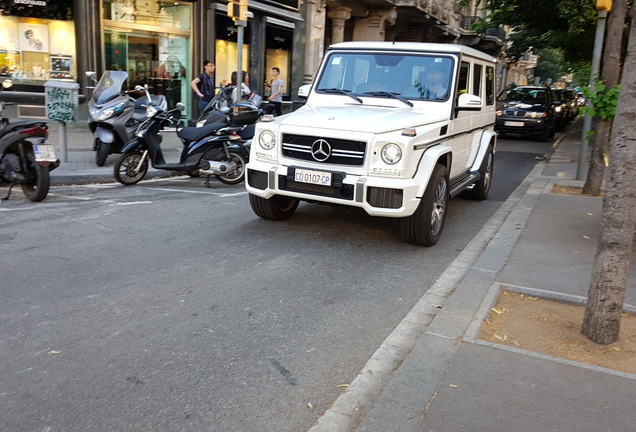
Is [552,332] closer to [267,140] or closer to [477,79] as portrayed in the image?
[267,140]

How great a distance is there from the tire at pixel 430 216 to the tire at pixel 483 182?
8.31 feet

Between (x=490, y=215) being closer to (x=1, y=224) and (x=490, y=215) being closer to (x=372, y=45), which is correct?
(x=372, y=45)

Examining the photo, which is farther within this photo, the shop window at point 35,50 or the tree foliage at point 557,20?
the tree foliage at point 557,20

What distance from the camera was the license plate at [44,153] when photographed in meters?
7.57

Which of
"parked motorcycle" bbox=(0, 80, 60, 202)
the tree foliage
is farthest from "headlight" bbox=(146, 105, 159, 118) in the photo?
the tree foliage

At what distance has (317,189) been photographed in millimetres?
5973

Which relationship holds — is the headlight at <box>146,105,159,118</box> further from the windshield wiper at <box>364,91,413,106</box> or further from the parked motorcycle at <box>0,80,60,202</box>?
the windshield wiper at <box>364,91,413,106</box>

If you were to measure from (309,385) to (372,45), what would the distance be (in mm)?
5064

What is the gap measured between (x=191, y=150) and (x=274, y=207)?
2922 mm

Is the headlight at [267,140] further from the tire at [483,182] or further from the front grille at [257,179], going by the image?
the tire at [483,182]

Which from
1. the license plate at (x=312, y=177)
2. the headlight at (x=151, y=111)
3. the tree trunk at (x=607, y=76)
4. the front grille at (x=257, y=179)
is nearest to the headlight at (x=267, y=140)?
the front grille at (x=257, y=179)

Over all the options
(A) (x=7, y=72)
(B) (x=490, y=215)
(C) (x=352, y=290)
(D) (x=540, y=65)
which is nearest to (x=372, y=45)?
(B) (x=490, y=215)

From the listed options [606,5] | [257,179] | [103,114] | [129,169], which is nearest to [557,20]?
[606,5]

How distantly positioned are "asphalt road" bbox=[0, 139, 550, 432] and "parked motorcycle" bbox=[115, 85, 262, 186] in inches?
58.8
